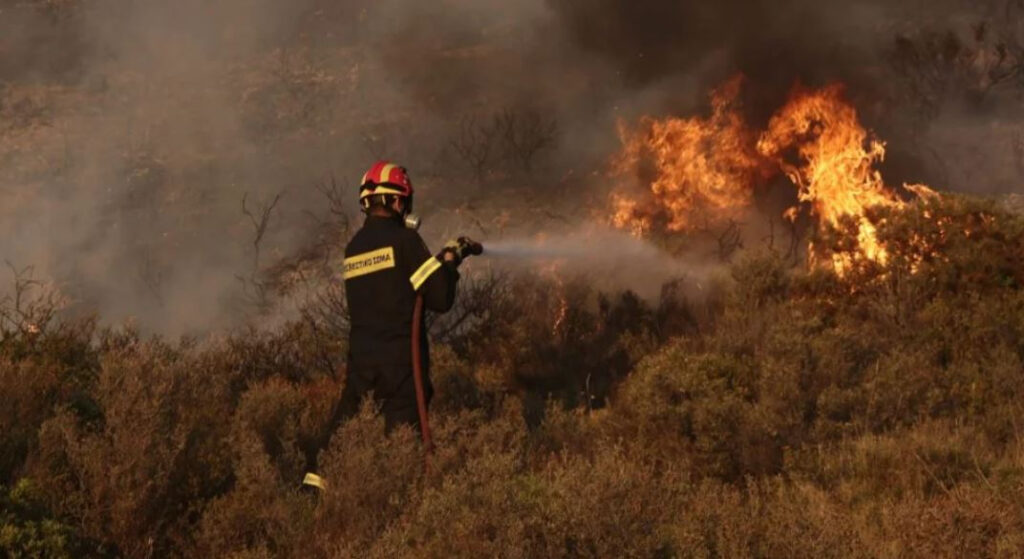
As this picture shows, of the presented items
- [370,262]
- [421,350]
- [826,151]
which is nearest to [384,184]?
[370,262]

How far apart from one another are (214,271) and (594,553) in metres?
20.9

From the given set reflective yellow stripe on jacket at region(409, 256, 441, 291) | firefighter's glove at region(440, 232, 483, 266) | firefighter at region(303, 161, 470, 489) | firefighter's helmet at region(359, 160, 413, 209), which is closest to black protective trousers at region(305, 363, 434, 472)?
firefighter at region(303, 161, 470, 489)

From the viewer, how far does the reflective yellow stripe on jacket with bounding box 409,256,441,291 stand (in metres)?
5.62

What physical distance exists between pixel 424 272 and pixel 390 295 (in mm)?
241

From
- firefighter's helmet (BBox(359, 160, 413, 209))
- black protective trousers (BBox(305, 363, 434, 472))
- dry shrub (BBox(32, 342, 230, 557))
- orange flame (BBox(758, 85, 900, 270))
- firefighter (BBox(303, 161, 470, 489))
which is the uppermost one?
orange flame (BBox(758, 85, 900, 270))

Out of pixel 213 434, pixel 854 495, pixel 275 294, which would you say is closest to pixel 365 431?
pixel 213 434

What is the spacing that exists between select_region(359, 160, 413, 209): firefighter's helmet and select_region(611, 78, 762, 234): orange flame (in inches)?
395

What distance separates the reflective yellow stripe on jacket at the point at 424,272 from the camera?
5618 mm

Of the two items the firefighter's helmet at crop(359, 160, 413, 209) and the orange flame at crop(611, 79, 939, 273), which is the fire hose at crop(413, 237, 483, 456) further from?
the orange flame at crop(611, 79, 939, 273)

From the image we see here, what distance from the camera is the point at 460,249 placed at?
5.79 metres

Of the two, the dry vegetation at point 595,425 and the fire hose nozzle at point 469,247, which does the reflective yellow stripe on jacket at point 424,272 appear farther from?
the dry vegetation at point 595,425

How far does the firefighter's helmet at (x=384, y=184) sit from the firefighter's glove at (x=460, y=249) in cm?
38

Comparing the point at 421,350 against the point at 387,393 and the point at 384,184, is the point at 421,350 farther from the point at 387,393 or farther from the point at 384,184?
the point at 384,184

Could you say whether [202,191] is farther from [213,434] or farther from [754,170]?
[213,434]
